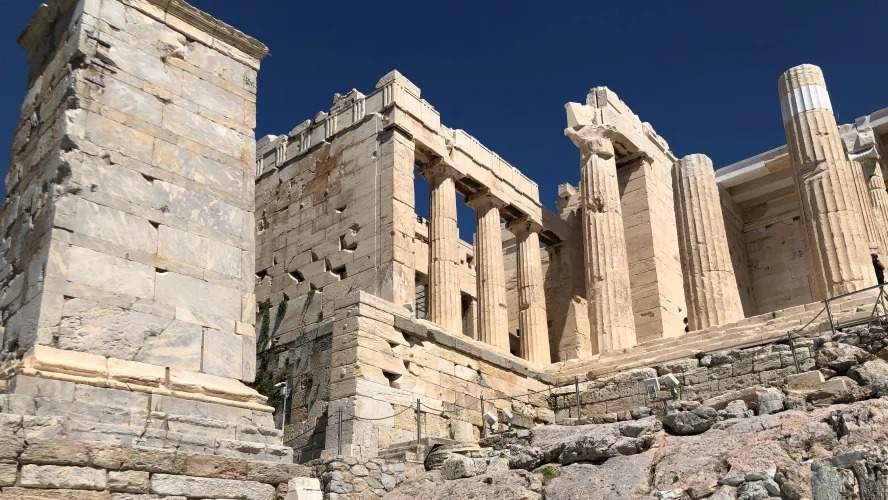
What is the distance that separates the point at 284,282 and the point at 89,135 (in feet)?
48.1

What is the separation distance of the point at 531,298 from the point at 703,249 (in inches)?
189

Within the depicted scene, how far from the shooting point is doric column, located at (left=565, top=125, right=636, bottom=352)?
2234cm

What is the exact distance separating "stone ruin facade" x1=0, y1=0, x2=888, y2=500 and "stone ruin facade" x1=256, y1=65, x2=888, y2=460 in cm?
7

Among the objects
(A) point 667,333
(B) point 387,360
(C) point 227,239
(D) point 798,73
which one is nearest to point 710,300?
(A) point 667,333

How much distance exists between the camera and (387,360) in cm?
1541

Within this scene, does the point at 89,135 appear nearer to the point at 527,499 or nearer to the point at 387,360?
the point at 527,499

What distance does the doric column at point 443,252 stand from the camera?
69.9 ft

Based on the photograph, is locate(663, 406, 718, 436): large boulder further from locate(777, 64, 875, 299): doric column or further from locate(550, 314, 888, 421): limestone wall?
locate(777, 64, 875, 299): doric column

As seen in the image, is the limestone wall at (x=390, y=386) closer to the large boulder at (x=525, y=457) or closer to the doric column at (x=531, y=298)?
the large boulder at (x=525, y=457)

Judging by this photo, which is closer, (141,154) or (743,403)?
(141,154)

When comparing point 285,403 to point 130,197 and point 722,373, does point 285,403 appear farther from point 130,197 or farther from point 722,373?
point 130,197

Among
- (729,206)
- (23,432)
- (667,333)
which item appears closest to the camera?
(23,432)

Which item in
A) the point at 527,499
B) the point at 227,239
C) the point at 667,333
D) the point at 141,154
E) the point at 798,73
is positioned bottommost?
the point at 527,499

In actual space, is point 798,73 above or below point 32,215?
above
